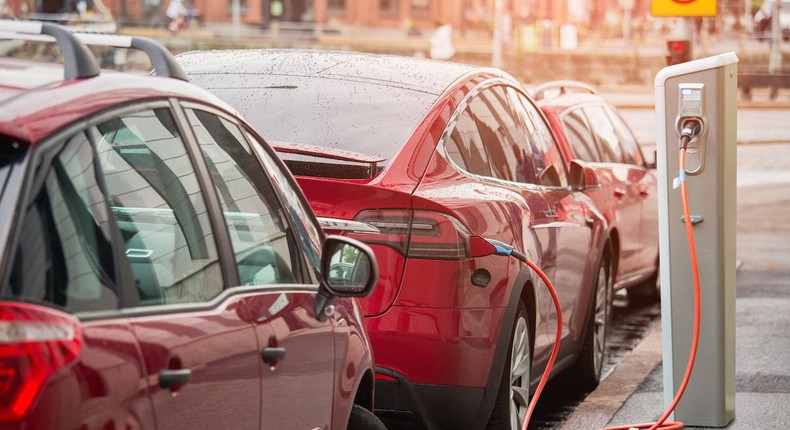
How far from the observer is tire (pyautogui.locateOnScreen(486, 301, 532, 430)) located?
598 cm

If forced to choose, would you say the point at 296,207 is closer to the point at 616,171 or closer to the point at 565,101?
the point at 616,171

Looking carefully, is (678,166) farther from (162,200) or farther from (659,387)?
(162,200)

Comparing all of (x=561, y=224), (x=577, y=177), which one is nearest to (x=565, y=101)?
(x=577, y=177)

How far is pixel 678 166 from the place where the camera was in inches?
259

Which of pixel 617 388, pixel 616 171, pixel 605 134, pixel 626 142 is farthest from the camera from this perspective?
pixel 626 142

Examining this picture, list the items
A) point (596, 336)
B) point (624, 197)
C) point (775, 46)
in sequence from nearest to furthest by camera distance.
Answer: point (596, 336) < point (624, 197) < point (775, 46)

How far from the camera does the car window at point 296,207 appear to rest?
406 cm

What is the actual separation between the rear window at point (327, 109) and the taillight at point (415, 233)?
11.3 inches

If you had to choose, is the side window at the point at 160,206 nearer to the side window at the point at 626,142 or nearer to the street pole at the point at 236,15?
the side window at the point at 626,142

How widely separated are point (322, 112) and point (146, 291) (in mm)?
3262

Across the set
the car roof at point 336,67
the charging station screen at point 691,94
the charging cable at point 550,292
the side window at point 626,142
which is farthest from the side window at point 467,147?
the side window at point 626,142

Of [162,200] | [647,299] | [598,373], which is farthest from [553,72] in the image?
[162,200]

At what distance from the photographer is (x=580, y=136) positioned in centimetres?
1001

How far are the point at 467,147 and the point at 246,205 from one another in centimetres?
257
